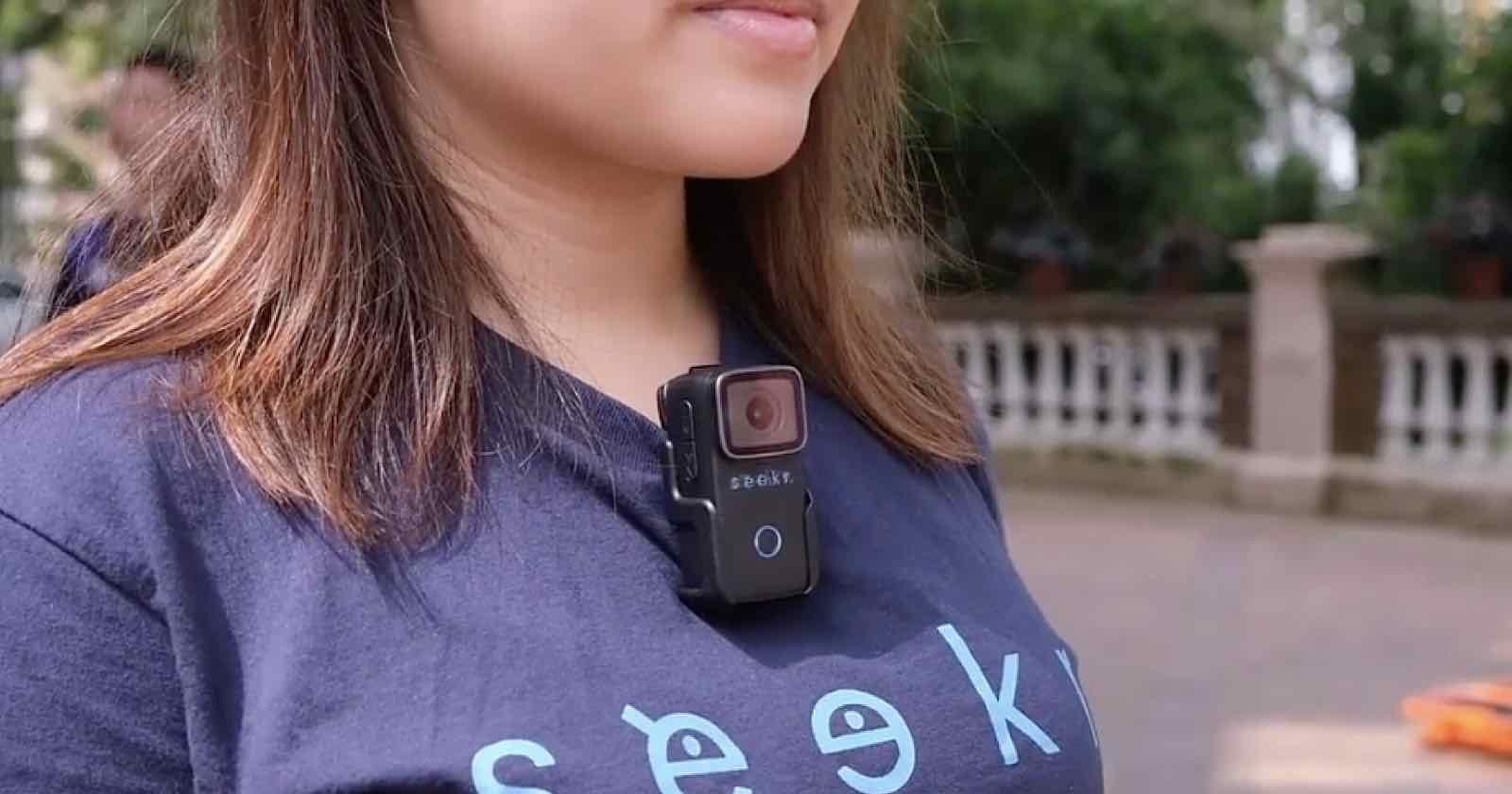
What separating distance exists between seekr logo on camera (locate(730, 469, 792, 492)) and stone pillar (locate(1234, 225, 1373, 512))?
7227mm

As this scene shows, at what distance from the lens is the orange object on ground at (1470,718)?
118 inches

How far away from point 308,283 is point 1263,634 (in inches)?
210

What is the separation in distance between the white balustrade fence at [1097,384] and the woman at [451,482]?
7228 millimetres

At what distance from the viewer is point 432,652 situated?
92 cm

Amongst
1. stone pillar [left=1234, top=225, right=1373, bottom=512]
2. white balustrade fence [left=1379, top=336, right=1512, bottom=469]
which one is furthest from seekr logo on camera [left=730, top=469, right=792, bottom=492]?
stone pillar [left=1234, top=225, right=1373, bottom=512]

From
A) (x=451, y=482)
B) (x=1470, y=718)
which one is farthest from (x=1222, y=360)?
(x=451, y=482)

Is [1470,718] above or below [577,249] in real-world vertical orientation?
below

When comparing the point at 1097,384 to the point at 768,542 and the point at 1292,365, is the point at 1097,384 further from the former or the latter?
the point at 768,542

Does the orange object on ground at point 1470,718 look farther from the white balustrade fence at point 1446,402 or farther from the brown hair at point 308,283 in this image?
the white balustrade fence at point 1446,402

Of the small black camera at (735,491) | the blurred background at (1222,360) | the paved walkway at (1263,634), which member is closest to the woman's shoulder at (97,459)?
the small black camera at (735,491)

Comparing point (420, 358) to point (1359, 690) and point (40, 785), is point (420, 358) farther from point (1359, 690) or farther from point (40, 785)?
point (1359, 690)

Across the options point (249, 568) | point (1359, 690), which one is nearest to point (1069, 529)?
point (1359, 690)

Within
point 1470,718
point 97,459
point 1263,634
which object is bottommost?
point 1263,634

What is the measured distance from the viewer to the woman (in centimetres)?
89
